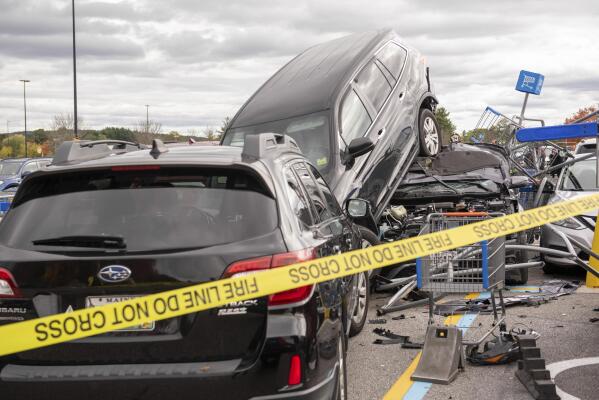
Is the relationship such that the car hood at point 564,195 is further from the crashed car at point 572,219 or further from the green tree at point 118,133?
the green tree at point 118,133

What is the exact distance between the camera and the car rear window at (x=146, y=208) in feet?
11.3

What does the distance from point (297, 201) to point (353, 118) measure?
5223 mm

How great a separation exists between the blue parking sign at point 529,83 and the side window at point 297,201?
11.3 m

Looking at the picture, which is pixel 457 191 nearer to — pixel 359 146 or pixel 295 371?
pixel 359 146

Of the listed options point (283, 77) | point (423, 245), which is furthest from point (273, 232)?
point (283, 77)

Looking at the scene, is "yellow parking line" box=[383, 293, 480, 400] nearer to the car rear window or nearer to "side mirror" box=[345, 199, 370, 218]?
"side mirror" box=[345, 199, 370, 218]

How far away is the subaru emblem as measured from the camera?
3.33 metres

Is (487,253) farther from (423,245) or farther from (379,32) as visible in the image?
(379,32)

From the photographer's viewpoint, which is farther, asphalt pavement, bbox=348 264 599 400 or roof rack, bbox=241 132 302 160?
asphalt pavement, bbox=348 264 599 400

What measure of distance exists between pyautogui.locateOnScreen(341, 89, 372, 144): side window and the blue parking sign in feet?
21.0

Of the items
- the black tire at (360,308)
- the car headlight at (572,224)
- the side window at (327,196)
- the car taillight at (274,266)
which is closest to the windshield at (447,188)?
the car headlight at (572,224)

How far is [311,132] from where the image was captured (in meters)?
8.73

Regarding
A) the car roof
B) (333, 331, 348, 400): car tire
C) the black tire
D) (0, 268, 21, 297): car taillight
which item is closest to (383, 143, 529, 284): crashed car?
the car roof

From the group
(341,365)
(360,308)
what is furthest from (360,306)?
(341,365)
